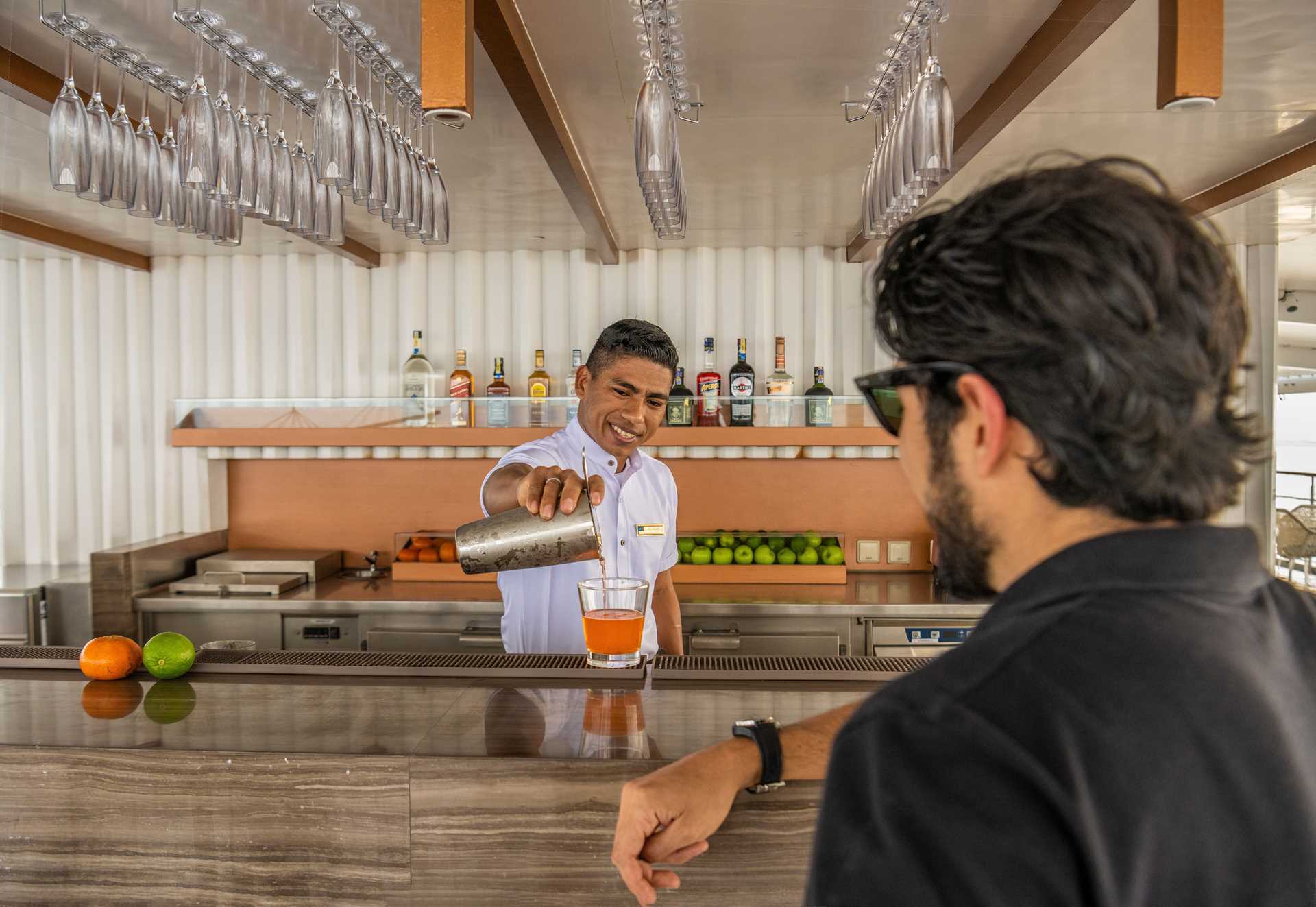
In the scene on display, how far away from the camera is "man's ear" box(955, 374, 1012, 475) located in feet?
2.00

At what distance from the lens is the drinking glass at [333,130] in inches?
61.6

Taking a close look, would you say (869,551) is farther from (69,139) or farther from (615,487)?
(69,139)

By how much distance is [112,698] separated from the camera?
154 cm

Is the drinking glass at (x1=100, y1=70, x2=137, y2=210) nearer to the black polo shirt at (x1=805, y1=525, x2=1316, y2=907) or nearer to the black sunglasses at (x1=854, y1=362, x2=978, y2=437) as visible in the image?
the black sunglasses at (x1=854, y1=362, x2=978, y2=437)

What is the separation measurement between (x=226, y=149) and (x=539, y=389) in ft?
7.98

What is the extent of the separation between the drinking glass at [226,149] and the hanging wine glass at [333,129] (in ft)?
0.62

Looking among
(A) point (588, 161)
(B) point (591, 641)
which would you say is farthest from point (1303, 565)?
(B) point (591, 641)

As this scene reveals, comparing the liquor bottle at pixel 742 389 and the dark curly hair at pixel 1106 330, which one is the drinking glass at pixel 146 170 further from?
the liquor bottle at pixel 742 389

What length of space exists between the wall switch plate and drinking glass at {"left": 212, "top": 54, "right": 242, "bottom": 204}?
125 inches

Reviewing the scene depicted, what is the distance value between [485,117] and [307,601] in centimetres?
217

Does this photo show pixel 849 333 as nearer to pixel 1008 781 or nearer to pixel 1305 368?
pixel 1008 781

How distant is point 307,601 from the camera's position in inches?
140

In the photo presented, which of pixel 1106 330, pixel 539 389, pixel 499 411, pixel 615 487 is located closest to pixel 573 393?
pixel 539 389

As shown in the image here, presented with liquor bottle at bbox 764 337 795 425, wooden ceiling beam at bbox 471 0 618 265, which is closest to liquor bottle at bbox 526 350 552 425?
liquor bottle at bbox 764 337 795 425
